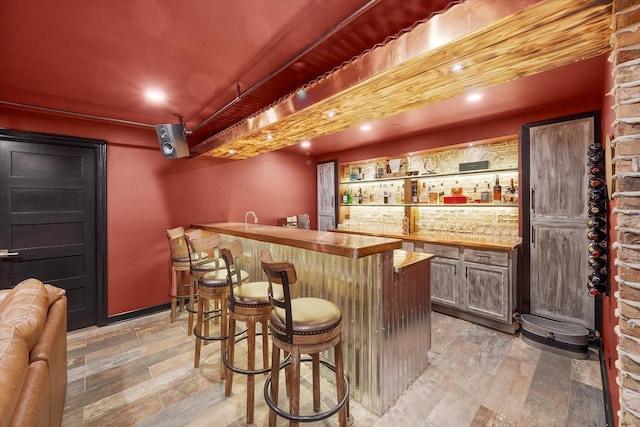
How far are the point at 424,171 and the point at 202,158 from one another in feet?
12.1

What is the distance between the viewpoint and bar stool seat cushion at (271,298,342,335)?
1.57 m

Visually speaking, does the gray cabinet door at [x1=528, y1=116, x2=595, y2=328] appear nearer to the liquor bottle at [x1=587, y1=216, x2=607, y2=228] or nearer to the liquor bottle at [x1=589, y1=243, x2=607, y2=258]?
the liquor bottle at [x1=587, y1=216, x2=607, y2=228]

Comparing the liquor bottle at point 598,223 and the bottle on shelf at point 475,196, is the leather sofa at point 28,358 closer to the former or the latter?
the liquor bottle at point 598,223

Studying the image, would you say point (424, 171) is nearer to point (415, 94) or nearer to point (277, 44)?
point (415, 94)

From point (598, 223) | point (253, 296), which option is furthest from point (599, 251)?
point (253, 296)

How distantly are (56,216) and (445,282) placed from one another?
500 centimetres

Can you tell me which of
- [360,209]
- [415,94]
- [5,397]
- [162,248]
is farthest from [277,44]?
[360,209]

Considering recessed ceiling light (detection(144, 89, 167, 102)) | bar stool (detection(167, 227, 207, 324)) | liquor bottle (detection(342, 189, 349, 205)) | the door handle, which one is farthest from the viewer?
liquor bottle (detection(342, 189, 349, 205))

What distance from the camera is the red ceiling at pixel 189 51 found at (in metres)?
1.61

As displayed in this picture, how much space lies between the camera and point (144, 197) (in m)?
3.91

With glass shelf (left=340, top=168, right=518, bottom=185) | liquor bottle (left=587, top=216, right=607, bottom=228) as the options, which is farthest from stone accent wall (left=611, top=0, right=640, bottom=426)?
glass shelf (left=340, top=168, right=518, bottom=185)

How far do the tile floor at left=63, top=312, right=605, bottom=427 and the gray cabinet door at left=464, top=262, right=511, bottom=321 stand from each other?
11.7 inches

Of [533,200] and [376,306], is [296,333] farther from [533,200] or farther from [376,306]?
[533,200]

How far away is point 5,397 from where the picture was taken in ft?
2.91
